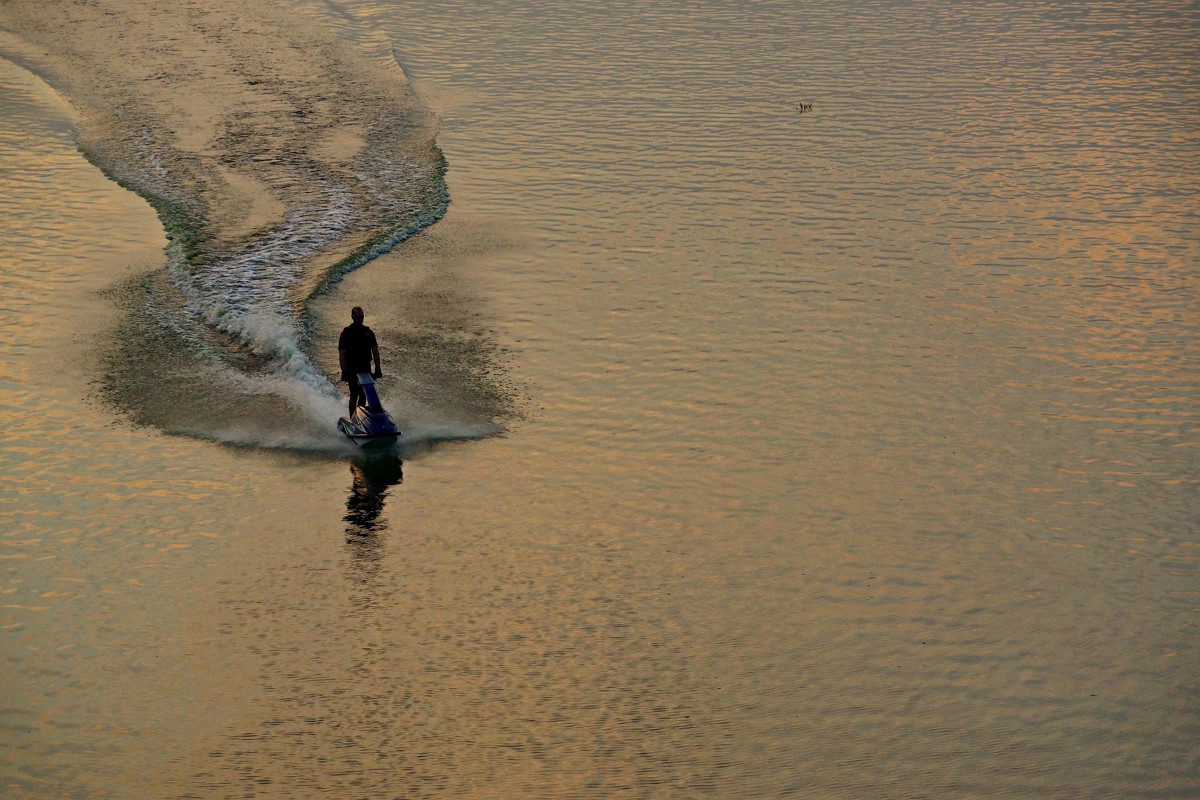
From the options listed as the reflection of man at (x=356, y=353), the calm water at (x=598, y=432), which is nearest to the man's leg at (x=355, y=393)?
the reflection of man at (x=356, y=353)

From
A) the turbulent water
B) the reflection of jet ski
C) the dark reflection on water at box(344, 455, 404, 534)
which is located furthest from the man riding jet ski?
the turbulent water

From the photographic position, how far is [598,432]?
2098cm

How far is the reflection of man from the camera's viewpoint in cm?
1989

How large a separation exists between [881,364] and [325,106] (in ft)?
56.8

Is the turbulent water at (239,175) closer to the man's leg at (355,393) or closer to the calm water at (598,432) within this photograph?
the calm water at (598,432)

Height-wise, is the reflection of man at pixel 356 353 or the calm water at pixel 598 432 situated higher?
the reflection of man at pixel 356 353

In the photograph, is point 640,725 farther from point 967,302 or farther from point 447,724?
point 967,302

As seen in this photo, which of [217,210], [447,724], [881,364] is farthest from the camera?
[217,210]

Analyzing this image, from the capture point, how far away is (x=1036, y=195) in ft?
99.6

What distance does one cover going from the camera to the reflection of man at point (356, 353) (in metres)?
19.9

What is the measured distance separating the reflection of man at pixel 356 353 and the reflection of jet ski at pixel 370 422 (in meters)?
0.13

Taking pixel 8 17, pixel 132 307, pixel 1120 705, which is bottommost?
pixel 1120 705

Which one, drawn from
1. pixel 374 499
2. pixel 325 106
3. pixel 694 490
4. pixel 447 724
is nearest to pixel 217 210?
pixel 325 106

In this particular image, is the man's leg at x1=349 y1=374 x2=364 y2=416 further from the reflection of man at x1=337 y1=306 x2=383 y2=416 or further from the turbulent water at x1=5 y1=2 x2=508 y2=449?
the turbulent water at x1=5 y1=2 x2=508 y2=449
